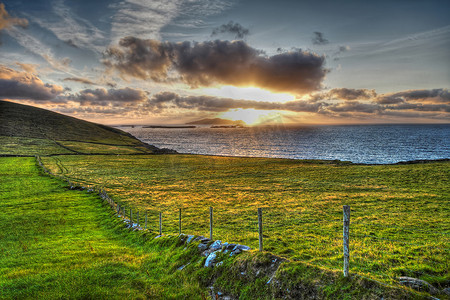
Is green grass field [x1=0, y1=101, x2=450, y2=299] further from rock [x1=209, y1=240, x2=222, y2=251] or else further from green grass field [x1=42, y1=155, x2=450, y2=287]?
rock [x1=209, y1=240, x2=222, y2=251]

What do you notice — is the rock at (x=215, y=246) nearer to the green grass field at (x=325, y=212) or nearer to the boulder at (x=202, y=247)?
the boulder at (x=202, y=247)

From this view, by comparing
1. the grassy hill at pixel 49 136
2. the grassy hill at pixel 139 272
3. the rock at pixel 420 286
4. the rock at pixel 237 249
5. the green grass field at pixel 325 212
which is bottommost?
the green grass field at pixel 325 212

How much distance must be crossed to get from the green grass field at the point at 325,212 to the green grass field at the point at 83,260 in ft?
17.5

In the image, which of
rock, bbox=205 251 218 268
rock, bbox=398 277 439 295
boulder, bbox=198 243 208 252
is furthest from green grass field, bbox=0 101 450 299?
rock, bbox=398 277 439 295

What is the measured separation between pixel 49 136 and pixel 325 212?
164m

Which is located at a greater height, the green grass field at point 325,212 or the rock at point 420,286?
the rock at point 420,286

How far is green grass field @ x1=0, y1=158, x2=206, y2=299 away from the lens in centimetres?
924

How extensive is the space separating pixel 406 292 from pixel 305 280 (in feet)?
8.39

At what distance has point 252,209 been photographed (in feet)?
95.4

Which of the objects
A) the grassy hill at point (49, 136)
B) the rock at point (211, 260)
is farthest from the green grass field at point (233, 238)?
the grassy hill at point (49, 136)

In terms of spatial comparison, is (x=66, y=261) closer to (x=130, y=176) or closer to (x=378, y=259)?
(x=378, y=259)

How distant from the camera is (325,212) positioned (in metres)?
25.9

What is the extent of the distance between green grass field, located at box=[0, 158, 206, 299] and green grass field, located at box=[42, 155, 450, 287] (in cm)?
535

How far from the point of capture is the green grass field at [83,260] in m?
9.24
